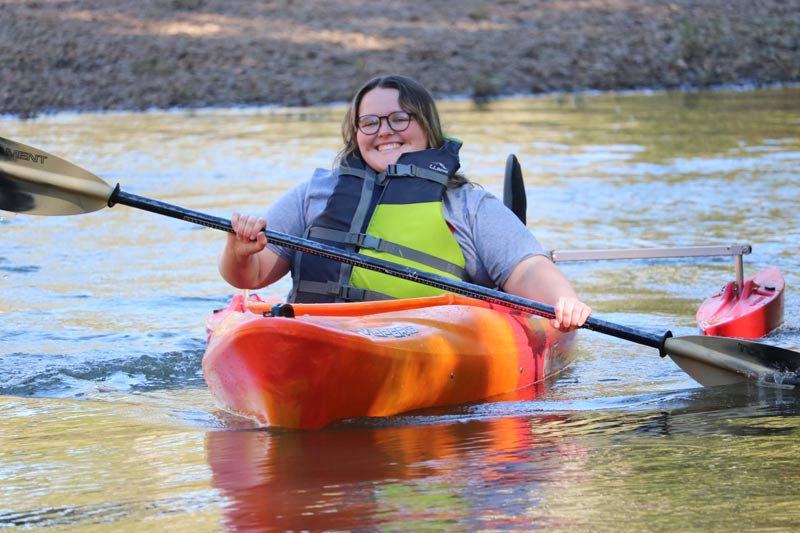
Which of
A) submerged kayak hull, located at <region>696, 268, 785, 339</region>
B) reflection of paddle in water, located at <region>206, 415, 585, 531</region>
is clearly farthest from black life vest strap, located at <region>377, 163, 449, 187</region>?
submerged kayak hull, located at <region>696, 268, 785, 339</region>

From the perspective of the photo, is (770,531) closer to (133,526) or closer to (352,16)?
(133,526)

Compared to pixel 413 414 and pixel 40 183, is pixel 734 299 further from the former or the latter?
pixel 40 183

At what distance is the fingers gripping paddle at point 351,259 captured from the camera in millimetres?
3943

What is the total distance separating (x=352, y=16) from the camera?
790 inches

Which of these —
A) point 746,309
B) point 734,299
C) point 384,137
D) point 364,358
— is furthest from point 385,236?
point 734,299

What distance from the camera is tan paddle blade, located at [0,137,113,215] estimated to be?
166 inches

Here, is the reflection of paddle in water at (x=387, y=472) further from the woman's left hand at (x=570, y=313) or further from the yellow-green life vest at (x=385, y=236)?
the yellow-green life vest at (x=385, y=236)

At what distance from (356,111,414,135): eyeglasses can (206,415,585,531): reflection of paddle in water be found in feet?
3.35

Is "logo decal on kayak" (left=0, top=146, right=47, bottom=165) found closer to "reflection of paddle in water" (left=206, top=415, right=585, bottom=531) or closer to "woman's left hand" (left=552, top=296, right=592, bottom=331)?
"reflection of paddle in water" (left=206, top=415, right=585, bottom=531)

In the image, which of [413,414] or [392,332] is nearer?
[392,332]

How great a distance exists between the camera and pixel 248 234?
12.4ft

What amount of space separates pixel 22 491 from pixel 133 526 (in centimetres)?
46

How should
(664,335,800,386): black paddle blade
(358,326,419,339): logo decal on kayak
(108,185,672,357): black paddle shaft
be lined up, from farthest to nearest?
(664,335,800,386): black paddle blade < (108,185,672,357): black paddle shaft < (358,326,419,339): logo decal on kayak

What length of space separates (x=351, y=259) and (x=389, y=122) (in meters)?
0.59
